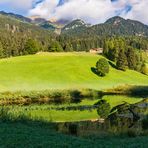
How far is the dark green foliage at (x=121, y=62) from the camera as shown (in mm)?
146250

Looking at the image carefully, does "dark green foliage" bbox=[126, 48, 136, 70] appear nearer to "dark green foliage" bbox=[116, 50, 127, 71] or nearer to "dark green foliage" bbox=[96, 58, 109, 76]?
"dark green foliage" bbox=[116, 50, 127, 71]

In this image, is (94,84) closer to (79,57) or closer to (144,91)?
(144,91)

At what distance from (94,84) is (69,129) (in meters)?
86.8

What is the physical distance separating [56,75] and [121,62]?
30.6 metres

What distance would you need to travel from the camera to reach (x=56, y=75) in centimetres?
12700

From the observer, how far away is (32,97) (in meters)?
92.8

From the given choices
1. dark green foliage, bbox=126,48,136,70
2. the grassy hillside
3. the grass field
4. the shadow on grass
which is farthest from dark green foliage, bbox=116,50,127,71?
the grass field

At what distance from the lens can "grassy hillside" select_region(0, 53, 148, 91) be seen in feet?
377

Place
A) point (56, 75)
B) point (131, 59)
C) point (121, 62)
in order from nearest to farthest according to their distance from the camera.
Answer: point (56, 75) < point (121, 62) < point (131, 59)

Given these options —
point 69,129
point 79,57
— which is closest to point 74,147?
point 69,129

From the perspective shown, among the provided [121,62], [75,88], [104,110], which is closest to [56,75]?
[75,88]

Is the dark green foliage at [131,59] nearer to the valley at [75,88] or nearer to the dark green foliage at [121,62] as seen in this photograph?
the valley at [75,88]

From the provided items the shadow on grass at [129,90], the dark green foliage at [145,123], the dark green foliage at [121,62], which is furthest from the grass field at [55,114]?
the dark green foliage at [121,62]

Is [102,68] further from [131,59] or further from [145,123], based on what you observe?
[145,123]
